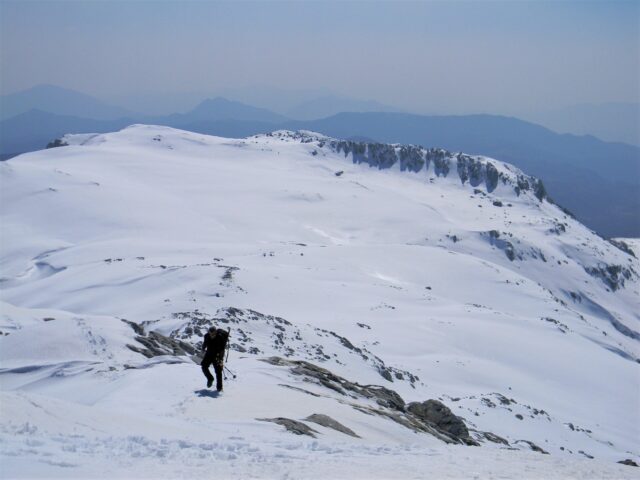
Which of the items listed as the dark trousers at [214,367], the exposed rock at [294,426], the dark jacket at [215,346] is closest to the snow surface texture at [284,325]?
the exposed rock at [294,426]

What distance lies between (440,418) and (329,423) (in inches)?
325

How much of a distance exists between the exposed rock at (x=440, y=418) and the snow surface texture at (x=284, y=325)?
1955 mm

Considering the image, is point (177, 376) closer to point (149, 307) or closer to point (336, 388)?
point (336, 388)

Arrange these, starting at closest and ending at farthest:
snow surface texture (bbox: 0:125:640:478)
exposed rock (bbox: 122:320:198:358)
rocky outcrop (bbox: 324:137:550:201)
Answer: snow surface texture (bbox: 0:125:640:478) → exposed rock (bbox: 122:320:198:358) → rocky outcrop (bbox: 324:137:550:201)

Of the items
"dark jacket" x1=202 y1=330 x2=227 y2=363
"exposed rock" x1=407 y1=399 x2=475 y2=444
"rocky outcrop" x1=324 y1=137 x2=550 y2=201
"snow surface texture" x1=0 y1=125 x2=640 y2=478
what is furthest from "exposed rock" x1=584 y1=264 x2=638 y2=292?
"dark jacket" x1=202 y1=330 x2=227 y2=363

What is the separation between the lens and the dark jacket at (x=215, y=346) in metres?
16.0

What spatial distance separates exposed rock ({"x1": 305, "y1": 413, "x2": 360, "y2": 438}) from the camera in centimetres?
1470

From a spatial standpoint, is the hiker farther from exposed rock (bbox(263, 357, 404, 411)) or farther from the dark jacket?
exposed rock (bbox(263, 357, 404, 411))

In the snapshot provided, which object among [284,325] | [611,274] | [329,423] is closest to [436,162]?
[611,274]

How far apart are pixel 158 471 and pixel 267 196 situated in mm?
108513

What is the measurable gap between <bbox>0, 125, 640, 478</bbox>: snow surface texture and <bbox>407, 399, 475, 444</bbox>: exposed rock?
6.42 ft

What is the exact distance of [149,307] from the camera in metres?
39.2

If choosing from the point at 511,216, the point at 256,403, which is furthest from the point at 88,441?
the point at 511,216

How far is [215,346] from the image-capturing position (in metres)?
16.0
